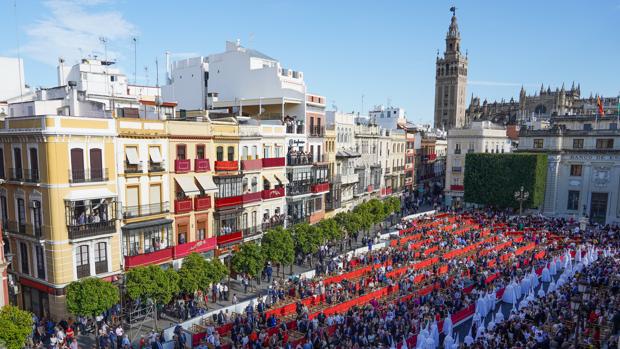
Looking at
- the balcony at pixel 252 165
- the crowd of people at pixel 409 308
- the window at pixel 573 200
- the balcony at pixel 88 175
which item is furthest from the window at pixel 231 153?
the window at pixel 573 200

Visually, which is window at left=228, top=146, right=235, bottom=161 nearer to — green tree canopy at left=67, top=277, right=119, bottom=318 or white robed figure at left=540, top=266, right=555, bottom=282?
green tree canopy at left=67, top=277, right=119, bottom=318

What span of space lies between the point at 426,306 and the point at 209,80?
35.2 metres

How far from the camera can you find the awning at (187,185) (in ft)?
109

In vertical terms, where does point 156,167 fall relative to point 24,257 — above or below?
above

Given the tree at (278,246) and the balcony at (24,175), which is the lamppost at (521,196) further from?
the balcony at (24,175)

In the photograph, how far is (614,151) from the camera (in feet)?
192

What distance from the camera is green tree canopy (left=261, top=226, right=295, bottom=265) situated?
34750 millimetres

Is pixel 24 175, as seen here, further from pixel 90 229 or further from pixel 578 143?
pixel 578 143

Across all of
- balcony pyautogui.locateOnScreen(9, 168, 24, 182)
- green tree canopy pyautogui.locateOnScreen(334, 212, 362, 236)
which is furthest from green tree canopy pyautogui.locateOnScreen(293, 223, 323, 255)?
balcony pyautogui.locateOnScreen(9, 168, 24, 182)

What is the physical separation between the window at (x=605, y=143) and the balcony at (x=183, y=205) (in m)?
53.7

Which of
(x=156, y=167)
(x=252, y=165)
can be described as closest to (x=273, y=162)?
(x=252, y=165)

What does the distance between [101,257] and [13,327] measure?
347 inches

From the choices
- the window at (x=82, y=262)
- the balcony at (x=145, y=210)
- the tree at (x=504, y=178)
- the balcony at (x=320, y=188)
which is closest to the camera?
the window at (x=82, y=262)

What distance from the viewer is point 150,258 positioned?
3025cm
